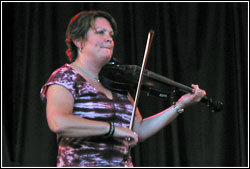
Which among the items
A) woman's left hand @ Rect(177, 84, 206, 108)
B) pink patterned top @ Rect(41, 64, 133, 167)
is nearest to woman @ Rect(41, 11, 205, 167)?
pink patterned top @ Rect(41, 64, 133, 167)

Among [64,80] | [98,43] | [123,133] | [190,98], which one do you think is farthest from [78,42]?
[190,98]

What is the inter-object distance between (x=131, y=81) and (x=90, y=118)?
0.37 meters

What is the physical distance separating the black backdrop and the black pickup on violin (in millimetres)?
888

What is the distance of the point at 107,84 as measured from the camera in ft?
5.63

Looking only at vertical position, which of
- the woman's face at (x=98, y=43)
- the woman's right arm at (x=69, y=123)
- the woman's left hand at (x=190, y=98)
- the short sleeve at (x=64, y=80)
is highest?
the woman's face at (x=98, y=43)

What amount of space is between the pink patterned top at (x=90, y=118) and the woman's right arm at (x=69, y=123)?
2.7 inches

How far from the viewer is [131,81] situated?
1.86 m

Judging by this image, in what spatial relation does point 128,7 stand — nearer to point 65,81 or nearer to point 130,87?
point 130,87

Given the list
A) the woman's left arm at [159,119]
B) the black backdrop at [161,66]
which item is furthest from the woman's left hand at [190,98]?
the black backdrop at [161,66]

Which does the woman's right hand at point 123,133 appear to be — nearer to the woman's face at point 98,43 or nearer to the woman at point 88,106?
the woman at point 88,106

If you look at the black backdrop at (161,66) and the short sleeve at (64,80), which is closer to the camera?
the short sleeve at (64,80)

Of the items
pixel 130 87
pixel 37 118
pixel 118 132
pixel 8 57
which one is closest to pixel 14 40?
pixel 8 57

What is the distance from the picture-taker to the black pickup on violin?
5.74ft

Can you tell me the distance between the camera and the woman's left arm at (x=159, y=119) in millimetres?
1848
